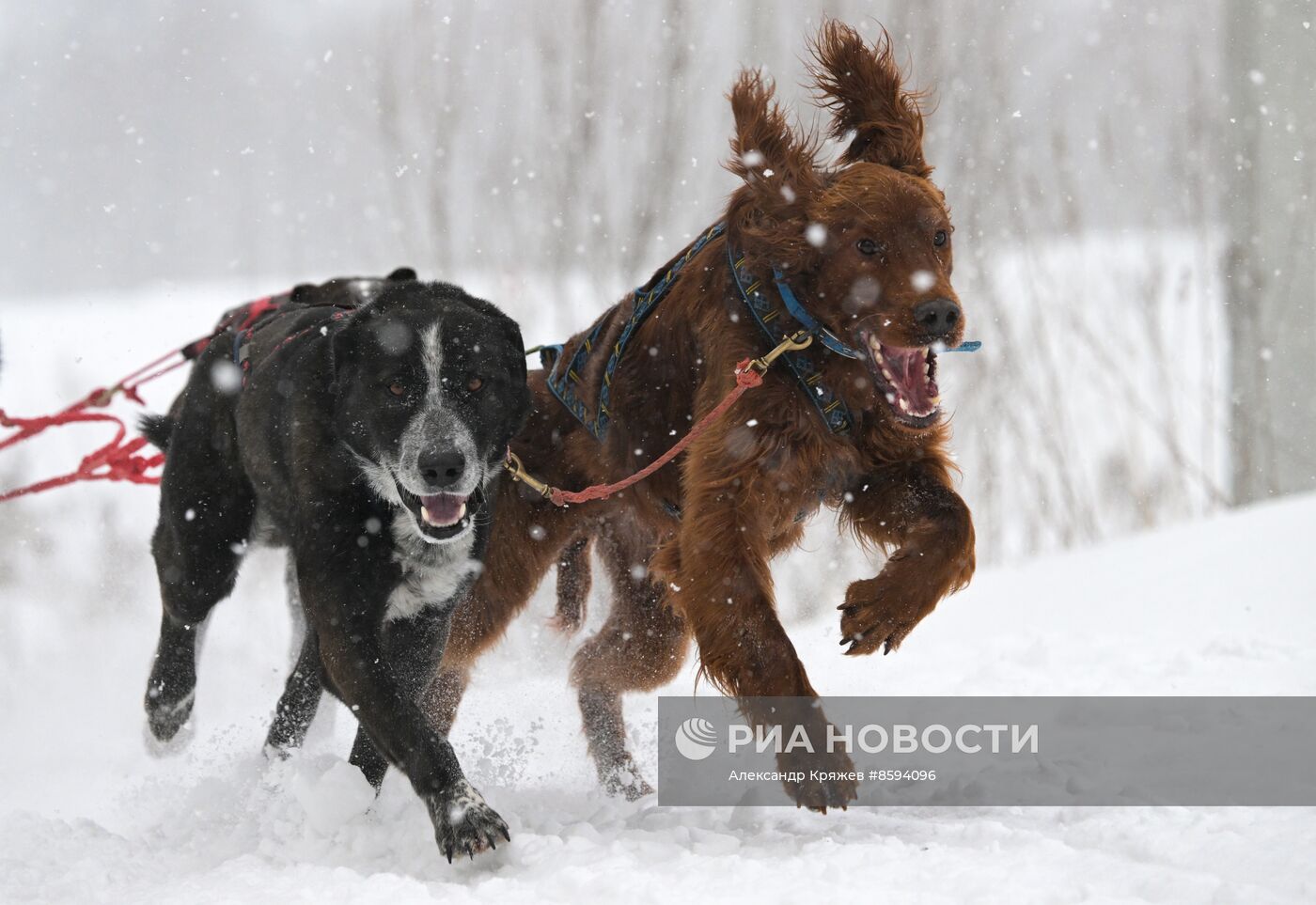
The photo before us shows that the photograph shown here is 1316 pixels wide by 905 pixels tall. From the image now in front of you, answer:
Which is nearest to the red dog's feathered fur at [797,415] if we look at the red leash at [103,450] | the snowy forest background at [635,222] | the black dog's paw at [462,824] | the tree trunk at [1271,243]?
the black dog's paw at [462,824]

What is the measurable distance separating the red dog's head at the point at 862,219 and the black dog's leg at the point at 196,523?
159 centimetres

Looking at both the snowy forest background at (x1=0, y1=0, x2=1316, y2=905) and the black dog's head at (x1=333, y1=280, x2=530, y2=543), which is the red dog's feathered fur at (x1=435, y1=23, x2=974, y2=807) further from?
the snowy forest background at (x1=0, y1=0, x2=1316, y2=905)

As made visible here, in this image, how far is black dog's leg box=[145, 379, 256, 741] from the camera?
3.54 m

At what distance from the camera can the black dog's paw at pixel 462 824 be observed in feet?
8.34

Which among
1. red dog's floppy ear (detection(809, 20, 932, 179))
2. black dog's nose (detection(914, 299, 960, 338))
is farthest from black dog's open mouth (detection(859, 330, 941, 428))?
red dog's floppy ear (detection(809, 20, 932, 179))

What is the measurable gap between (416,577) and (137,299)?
7.28 meters

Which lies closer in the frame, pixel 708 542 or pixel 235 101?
pixel 708 542

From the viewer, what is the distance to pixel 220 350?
367 cm

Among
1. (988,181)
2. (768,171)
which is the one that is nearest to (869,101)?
(768,171)

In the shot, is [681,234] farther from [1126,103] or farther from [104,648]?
[104,648]

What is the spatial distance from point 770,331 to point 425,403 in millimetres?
855

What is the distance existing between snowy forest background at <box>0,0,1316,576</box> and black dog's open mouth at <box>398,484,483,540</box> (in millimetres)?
5232

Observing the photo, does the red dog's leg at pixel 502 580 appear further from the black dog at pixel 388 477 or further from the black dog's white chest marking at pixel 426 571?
the black dog's white chest marking at pixel 426 571

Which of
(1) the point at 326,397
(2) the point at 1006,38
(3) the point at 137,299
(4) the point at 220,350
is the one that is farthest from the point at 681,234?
(1) the point at 326,397
